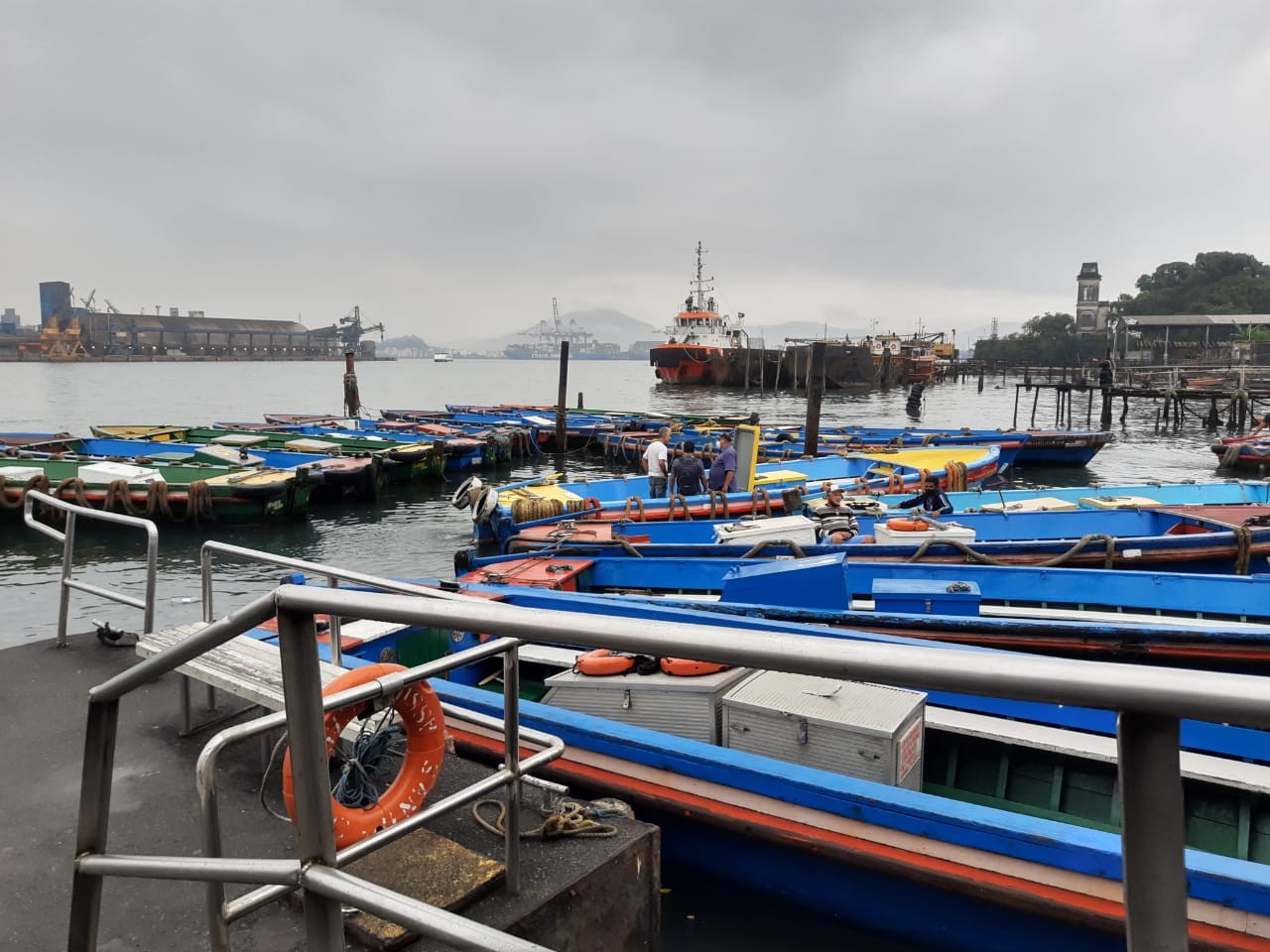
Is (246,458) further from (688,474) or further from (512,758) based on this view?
(512,758)

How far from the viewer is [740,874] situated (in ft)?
16.6

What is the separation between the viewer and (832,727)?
196 inches

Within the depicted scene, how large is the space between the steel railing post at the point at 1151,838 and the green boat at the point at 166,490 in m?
18.7

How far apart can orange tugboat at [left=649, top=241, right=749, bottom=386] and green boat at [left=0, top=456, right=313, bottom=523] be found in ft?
159

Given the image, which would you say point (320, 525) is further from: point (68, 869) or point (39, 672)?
point (68, 869)

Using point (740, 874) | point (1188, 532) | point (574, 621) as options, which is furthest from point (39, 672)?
point (1188, 532)

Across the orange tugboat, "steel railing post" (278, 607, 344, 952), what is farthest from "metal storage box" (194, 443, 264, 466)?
the orange tugboat

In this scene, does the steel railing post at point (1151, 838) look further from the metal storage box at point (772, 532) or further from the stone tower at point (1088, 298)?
the stone tower at point (1088, 298)

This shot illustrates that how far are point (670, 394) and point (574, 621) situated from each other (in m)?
65.3

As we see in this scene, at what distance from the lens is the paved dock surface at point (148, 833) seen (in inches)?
119

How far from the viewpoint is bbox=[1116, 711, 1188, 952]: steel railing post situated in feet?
3.33

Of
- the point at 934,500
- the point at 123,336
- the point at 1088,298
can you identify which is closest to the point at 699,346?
the point at 934,500

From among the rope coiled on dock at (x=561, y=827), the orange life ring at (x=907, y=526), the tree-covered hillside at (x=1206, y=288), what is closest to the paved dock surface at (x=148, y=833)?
the rope coiled on dock at (x=561, y=827)

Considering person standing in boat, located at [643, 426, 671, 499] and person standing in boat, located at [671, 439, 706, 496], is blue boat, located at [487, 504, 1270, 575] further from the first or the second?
person standing in boat, located at [643, 426, 671, 499]
